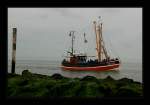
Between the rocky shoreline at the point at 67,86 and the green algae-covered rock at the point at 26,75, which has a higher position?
the green algae-covered rock at the point at 26,75

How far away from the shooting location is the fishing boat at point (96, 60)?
2.72 metres

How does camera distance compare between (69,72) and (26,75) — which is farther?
(69,72)

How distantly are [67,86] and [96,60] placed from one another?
1.28 ft

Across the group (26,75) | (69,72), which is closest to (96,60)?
(69,72)

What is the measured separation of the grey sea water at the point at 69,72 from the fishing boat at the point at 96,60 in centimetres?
5

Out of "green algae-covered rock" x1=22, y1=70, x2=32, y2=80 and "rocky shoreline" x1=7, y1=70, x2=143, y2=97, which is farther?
"green algae-covered rock" x1=22, y1=70, x2=32, y2=80

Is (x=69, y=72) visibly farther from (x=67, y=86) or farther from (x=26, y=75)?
(x=26, y=75)

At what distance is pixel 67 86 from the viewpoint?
2.70m

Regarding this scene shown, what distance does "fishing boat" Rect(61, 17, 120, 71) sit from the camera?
8.92ft

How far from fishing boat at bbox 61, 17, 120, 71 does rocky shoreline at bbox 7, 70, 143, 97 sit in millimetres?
145

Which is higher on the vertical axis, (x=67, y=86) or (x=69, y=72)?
(x=69, y=72)

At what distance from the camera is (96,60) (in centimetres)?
285

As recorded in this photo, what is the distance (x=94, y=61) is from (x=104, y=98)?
0.48 metres

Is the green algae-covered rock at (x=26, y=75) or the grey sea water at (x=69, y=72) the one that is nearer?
the grey sea water at (x=69, y=72)
